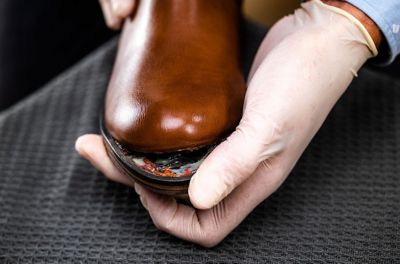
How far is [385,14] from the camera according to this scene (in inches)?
27.2

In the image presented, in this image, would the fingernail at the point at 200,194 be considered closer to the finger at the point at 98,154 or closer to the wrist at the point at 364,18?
the finger at the point at 98,154

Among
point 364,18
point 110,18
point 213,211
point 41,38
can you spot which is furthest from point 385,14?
point 41,38

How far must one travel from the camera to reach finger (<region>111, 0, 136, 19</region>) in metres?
0.80

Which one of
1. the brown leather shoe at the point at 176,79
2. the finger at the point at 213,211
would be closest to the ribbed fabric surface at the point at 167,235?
the finger at the point at 213,211

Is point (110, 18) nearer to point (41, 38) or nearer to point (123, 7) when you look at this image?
point (123, 7)

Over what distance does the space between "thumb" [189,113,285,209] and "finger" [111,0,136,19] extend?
10.9 inches

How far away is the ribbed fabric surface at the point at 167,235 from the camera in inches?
26.5

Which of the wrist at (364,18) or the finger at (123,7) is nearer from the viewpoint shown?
the wrist at (364,18)

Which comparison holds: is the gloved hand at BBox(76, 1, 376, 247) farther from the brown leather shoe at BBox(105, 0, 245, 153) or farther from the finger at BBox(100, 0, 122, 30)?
the finger at BBox(100, 0, 122, 30)

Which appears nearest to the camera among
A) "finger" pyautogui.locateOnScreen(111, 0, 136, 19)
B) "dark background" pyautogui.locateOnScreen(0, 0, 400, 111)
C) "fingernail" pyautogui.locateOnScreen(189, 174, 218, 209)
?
"fingernail" pyautogui.locateOnScreen(189, 174, 218, 209)

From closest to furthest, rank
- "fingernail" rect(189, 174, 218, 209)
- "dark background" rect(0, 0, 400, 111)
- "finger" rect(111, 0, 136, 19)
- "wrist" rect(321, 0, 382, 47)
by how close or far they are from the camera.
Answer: "fingernail" rect(189, 174, 218, 209), "wrist" rect(321, 0, 382, 47), "finger" rect(111, 0, 136, 19), "dark background" rect(0, 0, 400, 111)

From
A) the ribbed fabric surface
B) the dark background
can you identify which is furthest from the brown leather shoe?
the dark background

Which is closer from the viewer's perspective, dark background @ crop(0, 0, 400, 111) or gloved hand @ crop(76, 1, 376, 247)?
gloved hand @ crop(76, 1, 376, 247)

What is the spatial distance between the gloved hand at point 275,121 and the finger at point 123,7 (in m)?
0.20
